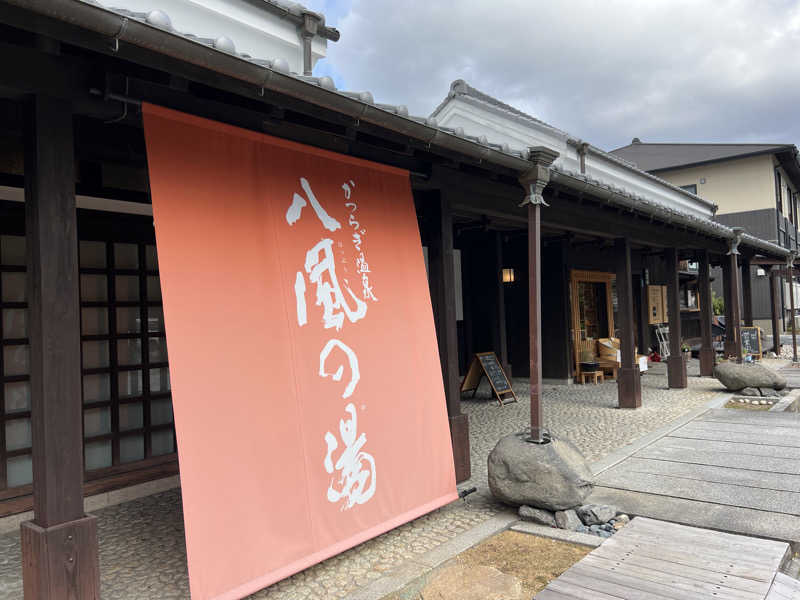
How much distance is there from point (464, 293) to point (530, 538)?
Result: 7.37 metres

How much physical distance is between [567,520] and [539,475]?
1.21 feet

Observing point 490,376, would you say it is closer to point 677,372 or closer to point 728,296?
point 677,372

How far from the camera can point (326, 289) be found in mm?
3891

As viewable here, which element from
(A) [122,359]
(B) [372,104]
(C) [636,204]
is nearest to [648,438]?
(C) [636,204]

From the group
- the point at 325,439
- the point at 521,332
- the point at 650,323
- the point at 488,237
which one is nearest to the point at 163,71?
the point at 325,439

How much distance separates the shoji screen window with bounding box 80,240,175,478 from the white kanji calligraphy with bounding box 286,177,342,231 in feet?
8.08

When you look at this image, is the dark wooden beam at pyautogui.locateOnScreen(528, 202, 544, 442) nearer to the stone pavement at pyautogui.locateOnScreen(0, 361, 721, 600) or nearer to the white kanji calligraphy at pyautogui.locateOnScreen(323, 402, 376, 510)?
the stone pavement at pyautogui.locateOnScreen(0, 361, 721, 600)

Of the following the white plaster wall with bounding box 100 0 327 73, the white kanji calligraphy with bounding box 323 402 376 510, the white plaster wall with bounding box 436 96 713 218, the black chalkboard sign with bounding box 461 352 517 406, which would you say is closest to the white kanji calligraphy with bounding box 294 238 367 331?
the white kanji calligraphy with bounding box 323 402 376 510

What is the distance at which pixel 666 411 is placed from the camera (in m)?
8.66

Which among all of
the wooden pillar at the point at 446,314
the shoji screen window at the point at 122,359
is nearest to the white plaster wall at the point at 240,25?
the shoji screen window at the point at 122,359

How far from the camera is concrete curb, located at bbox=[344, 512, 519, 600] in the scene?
327cm

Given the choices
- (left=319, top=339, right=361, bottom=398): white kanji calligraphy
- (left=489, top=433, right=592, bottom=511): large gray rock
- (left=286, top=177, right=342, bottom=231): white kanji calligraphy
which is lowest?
(left=489, top=433, right=592, bottom=511): large gray rock

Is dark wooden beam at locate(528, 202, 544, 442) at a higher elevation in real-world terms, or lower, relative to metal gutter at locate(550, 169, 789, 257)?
lower

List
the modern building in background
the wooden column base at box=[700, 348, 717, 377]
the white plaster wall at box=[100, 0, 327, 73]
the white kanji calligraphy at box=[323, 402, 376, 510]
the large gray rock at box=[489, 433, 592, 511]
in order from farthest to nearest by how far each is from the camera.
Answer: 1. the modern building in background
2. the wooden column base at box=[700, 348, 717, 377]
3. the white plaster wall at box=[100, 0, 327, 73]
4. the large gray rock at box=[489, 433, 592, 511]
5. the white kanji calligraphy at box=[323, 402, 376, 510]
